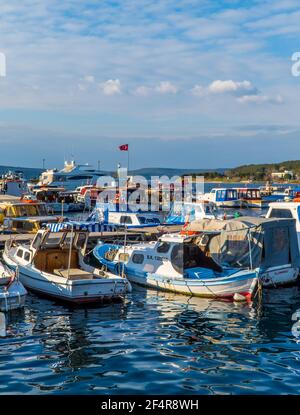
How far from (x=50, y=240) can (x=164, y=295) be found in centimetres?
595

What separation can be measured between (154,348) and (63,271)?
890 cm

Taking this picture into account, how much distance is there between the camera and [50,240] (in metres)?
25.4

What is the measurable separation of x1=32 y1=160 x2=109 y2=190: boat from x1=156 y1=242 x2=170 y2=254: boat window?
7088 cm

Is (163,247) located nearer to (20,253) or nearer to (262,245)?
(262,245)

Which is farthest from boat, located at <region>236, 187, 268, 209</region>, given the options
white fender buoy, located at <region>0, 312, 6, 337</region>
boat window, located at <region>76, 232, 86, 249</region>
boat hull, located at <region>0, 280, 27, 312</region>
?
white fender buoy, located at <region>0, 312, 6, 337</region>

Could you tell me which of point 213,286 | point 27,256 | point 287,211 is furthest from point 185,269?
point 287,211

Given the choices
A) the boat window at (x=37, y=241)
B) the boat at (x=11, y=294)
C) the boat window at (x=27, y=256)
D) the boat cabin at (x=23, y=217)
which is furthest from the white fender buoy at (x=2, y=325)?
the boat cabin at (x=23, y=217)

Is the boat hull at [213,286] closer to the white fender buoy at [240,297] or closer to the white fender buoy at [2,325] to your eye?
the white fender buoy at [240,297]

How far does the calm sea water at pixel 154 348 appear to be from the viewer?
13.5 meters

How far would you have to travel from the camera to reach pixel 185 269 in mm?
25031

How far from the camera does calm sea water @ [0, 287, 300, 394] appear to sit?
13.5m

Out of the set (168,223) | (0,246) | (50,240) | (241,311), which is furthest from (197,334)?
(168,223)

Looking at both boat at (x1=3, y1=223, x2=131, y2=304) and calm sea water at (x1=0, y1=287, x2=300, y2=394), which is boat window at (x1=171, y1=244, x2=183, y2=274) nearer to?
calm sea water at (x1=0, y1=287, x2=300, y2=394)

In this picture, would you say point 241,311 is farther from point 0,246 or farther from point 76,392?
point 0,246
